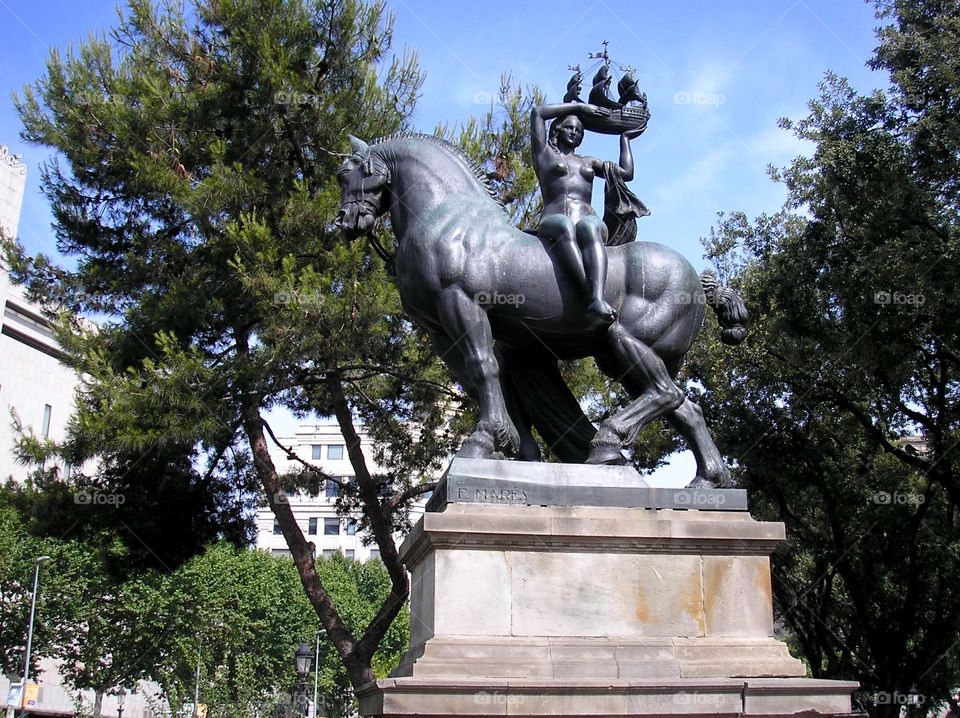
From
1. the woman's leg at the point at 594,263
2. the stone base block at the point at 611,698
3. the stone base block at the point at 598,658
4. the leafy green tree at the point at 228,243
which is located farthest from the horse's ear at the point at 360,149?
the leafy green tree at the point at 228,243

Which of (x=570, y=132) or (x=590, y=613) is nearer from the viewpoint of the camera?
(x=590, y=613)

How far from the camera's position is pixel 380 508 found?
18.5 m

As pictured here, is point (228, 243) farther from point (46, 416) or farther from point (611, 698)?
point (46, 416)

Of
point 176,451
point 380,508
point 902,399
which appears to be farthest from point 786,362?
point 176,451

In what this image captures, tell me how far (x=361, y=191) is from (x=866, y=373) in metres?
13.6

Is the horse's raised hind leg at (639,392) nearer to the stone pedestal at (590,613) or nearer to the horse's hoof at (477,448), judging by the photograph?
the stone pedestal at (590,613)

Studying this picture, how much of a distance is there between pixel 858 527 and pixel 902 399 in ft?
12.5

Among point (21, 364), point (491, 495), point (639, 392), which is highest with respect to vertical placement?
point (21, 364)

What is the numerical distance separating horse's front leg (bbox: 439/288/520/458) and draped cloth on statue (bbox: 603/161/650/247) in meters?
1.55

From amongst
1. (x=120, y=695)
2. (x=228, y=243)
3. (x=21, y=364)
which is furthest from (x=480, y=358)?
(x=21, y=364)

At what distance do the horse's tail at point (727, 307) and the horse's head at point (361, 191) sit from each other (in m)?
2.84

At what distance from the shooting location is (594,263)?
24.9ft

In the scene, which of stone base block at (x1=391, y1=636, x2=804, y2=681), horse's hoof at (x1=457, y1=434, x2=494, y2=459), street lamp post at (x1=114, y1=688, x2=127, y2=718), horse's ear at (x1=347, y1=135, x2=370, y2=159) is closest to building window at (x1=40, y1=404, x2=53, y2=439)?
street lamp post at (x1=114, y1=688, x2=127, y2=718)

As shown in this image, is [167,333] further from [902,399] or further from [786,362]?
[902,399]
